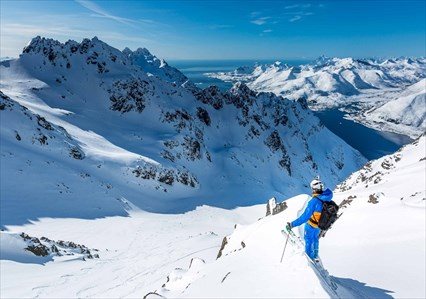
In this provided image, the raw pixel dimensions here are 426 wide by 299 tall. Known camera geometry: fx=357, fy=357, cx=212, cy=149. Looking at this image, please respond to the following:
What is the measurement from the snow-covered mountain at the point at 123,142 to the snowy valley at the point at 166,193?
0.36m

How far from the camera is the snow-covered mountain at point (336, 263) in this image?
29.5ft

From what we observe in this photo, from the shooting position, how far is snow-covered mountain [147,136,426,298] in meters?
9.00

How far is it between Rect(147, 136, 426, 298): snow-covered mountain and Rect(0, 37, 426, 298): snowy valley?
0.06m

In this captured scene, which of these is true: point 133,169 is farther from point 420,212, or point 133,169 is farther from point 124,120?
point 420,212

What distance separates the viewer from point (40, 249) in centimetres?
2536

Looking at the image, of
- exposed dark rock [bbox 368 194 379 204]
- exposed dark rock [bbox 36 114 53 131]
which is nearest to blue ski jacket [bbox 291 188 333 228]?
exposed dark rock [bbox 368 194 379 204]

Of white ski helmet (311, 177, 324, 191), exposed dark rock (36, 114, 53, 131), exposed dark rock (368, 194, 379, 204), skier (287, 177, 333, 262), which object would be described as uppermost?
white ski helmet (311, 177, 324, 191)

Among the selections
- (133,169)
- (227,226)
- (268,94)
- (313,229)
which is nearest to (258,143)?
(268,94)

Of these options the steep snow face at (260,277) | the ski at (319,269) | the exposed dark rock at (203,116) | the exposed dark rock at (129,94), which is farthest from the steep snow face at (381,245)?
the exposed dark rock at (203,116)

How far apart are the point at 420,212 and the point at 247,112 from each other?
4673 inches

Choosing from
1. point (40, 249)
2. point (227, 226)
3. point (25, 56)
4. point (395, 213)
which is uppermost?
point (25, 56)

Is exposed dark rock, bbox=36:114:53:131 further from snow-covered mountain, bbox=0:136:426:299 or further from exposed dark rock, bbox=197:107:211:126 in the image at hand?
exposed dark rock, bbox=197:107:211:126

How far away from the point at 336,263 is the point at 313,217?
227 inches

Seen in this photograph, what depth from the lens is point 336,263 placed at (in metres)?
14.6
